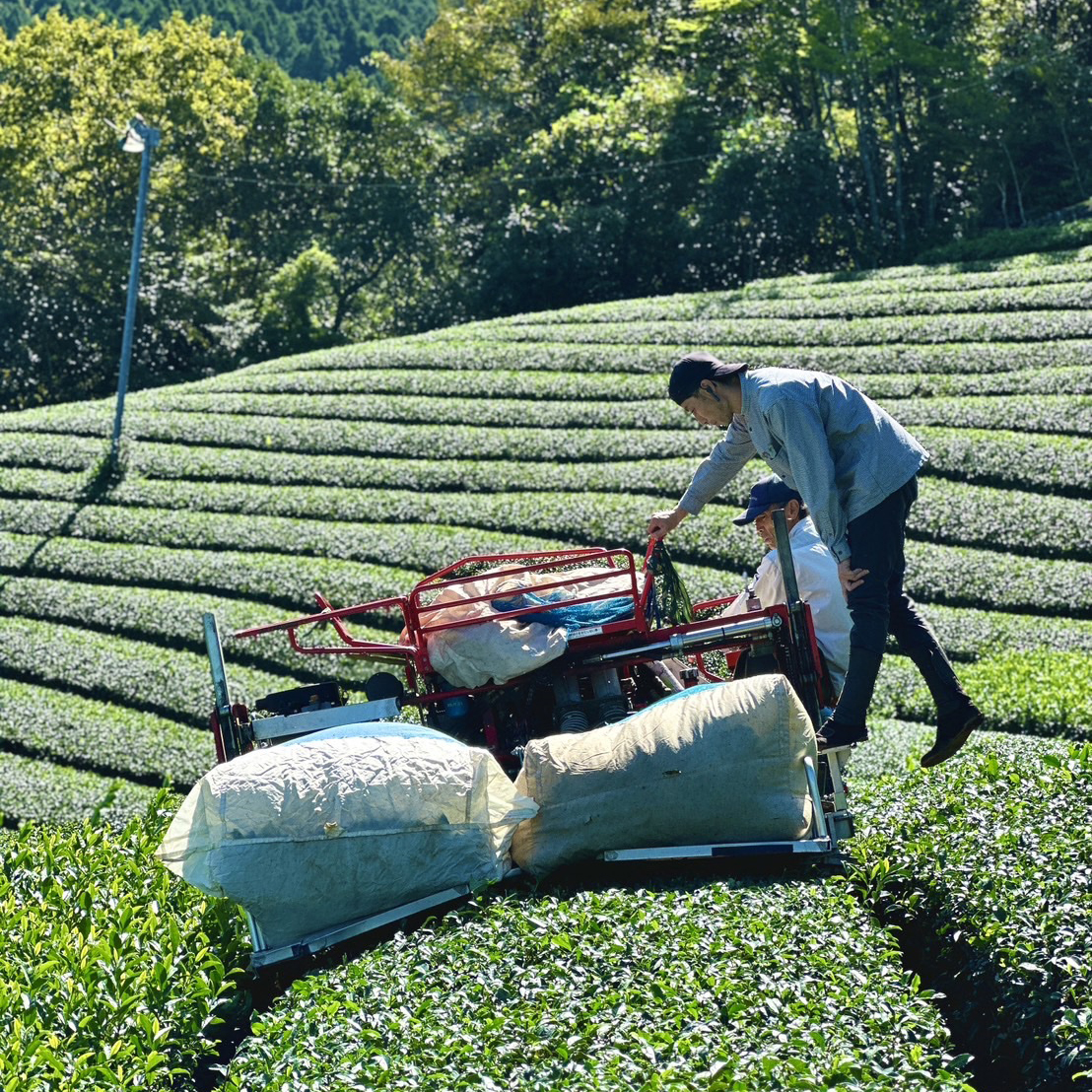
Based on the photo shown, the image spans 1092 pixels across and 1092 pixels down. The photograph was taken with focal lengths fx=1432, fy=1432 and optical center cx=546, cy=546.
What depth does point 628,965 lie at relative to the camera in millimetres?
4234

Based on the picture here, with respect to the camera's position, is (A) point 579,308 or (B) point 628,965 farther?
(A) point 579,308

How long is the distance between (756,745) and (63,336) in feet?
97.5

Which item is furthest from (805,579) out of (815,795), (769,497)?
(815,795)

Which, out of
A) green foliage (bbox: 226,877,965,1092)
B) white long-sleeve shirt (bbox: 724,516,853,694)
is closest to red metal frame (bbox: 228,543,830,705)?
white long-sleeve shirt (bbox: 724,516,853,694)

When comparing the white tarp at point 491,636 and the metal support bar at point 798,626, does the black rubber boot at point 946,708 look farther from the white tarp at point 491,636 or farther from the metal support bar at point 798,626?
the white tarp at point 491,636

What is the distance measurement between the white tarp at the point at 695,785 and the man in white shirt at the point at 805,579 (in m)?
0.90

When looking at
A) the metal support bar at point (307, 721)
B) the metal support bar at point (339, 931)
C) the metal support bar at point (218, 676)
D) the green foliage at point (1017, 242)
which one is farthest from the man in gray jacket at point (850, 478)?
the green foliage at point (1017, 242)

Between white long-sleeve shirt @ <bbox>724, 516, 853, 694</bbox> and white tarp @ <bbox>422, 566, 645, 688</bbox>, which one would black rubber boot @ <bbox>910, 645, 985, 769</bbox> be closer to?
white long-sleeve shirt @ <bbox>724, 516, 853, 694</bbox>

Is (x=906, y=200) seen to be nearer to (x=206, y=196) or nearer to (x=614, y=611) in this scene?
(x=206, y=196)

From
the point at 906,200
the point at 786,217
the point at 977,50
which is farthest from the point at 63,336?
the point at 977,50

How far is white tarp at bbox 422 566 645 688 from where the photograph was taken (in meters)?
5.98

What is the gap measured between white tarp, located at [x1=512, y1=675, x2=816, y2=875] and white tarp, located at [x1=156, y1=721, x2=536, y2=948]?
238 mm

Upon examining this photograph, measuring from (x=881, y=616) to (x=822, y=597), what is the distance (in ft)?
1.75

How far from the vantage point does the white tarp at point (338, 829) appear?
4.84 metres
